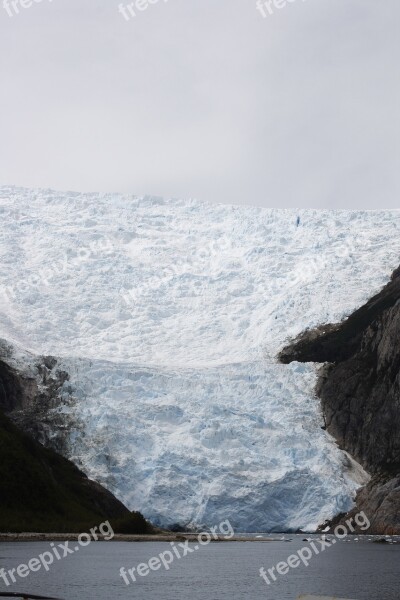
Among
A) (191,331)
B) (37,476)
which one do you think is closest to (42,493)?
(37,476)

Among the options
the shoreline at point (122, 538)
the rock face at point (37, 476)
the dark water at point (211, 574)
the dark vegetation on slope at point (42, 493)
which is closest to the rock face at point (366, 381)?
the shoreline at point (122, 538)

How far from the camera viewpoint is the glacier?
10344 centimetres

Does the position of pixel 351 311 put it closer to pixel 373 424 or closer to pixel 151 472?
pixel 373 424

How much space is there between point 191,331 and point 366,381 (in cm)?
2853

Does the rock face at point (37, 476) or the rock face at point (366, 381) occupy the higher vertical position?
the rock face at point (37, 476)

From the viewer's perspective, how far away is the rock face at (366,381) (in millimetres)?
112875

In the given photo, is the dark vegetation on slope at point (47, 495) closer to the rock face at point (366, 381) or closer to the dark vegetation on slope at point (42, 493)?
the dark vegetation on slope at point (42, 493)

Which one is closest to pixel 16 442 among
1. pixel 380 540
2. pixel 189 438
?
pixel 189 438

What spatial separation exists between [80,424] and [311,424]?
92.7ft

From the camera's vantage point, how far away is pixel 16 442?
90.5 m

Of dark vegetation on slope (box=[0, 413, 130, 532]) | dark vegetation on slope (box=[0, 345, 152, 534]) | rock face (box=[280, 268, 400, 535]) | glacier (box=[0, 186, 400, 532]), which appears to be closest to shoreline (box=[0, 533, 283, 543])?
dark vegetation on slope (box=[0, 345, 152, 534])

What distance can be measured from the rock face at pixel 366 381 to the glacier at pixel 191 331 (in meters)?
2.12

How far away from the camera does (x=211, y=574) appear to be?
183 feet

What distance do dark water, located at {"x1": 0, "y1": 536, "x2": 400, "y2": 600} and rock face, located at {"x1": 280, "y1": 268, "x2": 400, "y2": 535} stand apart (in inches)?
1377
